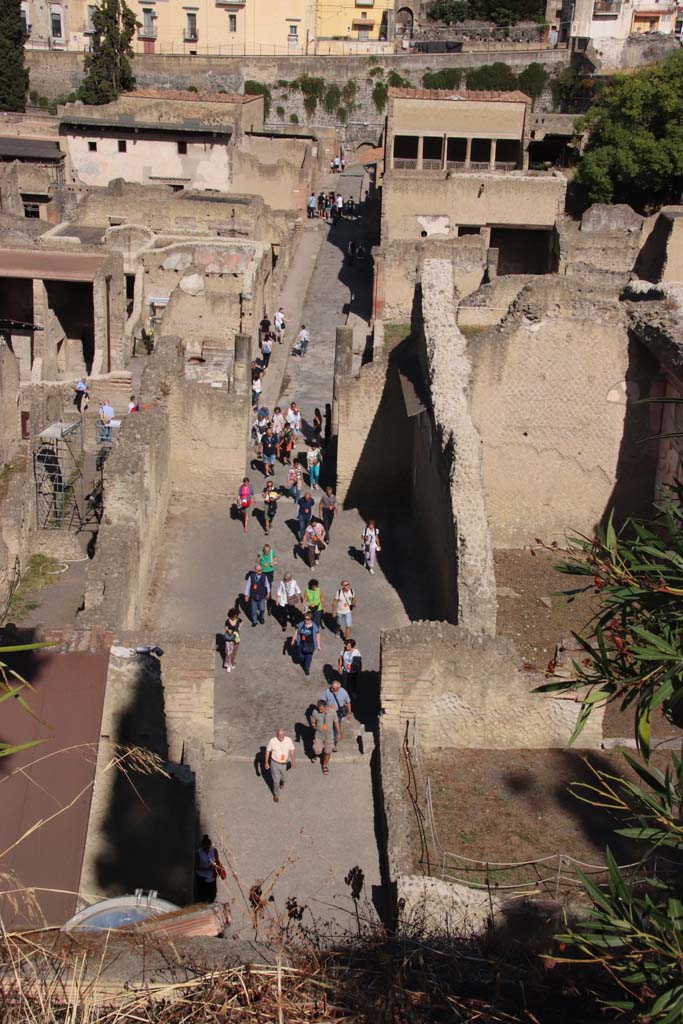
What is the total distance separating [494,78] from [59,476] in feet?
134

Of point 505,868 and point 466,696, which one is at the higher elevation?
point 466,696

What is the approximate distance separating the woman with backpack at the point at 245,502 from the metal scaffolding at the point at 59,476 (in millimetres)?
2290

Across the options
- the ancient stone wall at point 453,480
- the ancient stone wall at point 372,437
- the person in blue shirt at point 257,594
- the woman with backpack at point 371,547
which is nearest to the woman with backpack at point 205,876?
the ancient stone wall at point 453,480

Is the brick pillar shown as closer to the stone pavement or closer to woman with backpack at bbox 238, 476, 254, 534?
the stone pavement

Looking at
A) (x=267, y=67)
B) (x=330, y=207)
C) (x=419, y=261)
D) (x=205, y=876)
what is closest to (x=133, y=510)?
(x=205, y=876)

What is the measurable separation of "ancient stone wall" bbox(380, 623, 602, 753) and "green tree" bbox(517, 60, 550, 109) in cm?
4527

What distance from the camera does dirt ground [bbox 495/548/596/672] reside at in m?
13.2

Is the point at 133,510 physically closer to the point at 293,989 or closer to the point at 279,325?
the point at 293,989

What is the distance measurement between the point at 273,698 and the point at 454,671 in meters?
2.52

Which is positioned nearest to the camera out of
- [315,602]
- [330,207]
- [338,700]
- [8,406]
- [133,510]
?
[338,700]

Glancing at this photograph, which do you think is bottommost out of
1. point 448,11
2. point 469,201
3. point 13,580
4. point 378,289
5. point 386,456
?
point 13,580

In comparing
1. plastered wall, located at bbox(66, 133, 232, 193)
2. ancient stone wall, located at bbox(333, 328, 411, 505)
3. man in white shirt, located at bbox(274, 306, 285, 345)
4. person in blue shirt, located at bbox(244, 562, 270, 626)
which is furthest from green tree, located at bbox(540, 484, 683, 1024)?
plastered wall, located at bbox(66, 133, 232, 193)

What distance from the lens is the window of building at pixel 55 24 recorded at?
2223 inches

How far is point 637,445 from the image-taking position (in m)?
15.2
